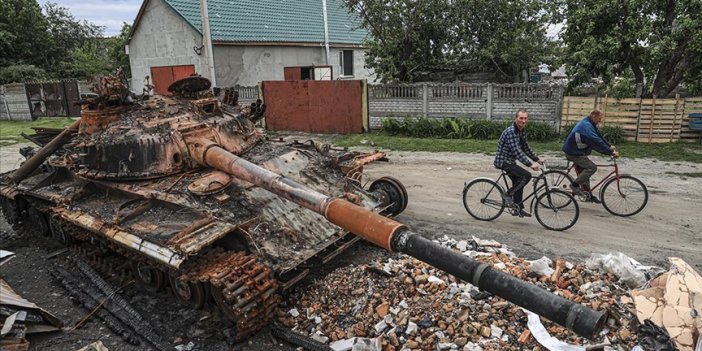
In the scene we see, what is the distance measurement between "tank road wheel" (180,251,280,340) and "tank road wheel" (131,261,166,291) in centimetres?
124

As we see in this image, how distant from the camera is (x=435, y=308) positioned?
18.9ft

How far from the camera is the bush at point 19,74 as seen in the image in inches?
1121

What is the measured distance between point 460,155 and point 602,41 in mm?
5272

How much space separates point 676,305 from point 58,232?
896 centimetres

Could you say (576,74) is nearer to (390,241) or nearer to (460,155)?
(460,155)

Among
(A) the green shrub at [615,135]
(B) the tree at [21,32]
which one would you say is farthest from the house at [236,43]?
(A) the green shrub at [615,135]

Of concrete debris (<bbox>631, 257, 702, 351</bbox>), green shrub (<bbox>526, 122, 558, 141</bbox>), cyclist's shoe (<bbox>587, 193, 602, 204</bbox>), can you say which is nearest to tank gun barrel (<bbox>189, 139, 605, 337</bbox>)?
concrete debris (<bbox>631, 257, 702, 351</bbox>)

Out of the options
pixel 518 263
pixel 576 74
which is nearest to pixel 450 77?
pixel 576 74

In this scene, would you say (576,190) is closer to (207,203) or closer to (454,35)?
(207,203)

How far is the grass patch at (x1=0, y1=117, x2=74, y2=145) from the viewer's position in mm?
20264

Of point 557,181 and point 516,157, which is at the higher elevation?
point 516,157

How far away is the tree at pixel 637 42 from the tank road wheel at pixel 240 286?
12.7 m

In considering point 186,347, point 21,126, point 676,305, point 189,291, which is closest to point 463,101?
point 676,305

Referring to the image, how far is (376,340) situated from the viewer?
5254mm
